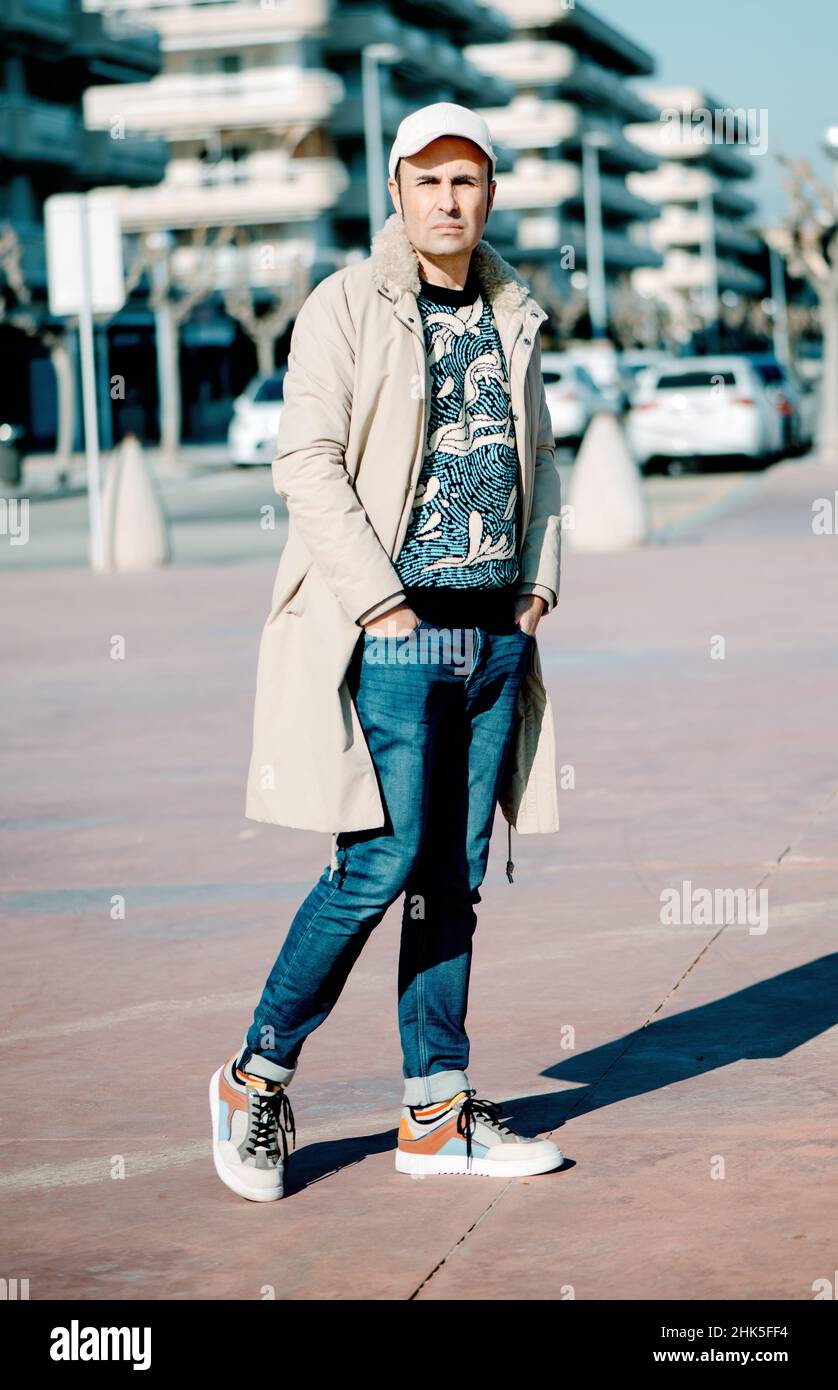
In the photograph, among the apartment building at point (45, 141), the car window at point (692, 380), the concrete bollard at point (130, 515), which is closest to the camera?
the concrete bollard at point (130, 515)

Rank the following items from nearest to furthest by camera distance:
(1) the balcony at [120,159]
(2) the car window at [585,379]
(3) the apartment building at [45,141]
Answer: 1. (2) the car window at [585,379]
2. (3) the apartment building at [45,141]
3. (1) the balcony at [120,159]

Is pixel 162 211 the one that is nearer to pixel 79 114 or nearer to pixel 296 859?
pixel 79 114

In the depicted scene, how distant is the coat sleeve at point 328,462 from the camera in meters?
3.86

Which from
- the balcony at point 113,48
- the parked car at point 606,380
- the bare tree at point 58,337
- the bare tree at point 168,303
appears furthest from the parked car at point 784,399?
the balcony at point 113,48

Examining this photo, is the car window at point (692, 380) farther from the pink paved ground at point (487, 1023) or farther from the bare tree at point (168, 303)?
the pink paved ground at point (487, 1023)

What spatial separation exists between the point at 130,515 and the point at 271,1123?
14.6 m

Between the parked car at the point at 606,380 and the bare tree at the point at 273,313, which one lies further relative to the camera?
the bare tree at the point at 273,313

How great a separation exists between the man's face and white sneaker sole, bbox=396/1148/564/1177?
1.69 metres

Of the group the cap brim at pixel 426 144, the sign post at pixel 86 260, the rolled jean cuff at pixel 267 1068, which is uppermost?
the sign post at pixel 86 260

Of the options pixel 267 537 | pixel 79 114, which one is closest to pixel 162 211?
pixel 79 114

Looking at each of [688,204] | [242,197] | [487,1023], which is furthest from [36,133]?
[688,204]

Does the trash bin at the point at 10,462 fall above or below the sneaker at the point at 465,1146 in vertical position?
above

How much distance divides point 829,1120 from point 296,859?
3080 mm
